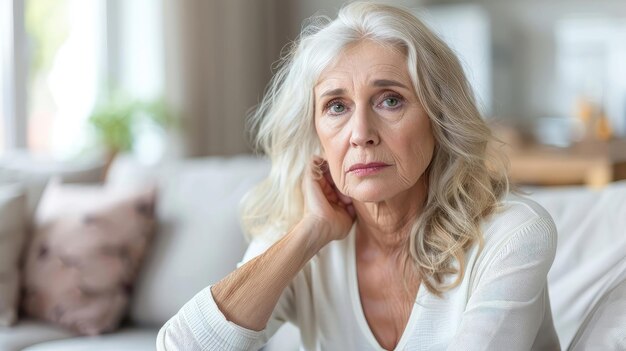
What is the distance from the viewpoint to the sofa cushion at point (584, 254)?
180 centimetres

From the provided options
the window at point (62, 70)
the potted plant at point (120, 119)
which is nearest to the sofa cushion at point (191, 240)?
the potted plant at point (120, 119)

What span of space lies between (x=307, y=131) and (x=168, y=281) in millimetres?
862

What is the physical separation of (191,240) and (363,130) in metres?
1.02

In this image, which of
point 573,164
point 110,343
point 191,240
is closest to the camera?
point 110,343

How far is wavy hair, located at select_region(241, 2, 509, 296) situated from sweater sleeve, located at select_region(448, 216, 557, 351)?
10 cm

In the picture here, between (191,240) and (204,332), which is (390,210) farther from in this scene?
(191,240)

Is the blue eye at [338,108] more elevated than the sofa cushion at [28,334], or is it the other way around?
the blue eye at [338,108]

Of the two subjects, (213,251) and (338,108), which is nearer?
(338,108)

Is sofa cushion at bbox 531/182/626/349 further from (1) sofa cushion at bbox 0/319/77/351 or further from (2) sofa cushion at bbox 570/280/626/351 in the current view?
(1) sofa cushion at bbox 0/319/77/351

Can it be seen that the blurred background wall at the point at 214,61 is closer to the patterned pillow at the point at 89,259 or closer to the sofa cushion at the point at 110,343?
the patterned pillow at the point at 89,259

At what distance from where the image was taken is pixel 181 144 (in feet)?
18.4

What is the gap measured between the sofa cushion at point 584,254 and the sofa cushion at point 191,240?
0.86 metres

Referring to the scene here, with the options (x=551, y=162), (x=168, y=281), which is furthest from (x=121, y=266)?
(x=551, y=162)

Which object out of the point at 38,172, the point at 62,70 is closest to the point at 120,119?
the point at 62,70
